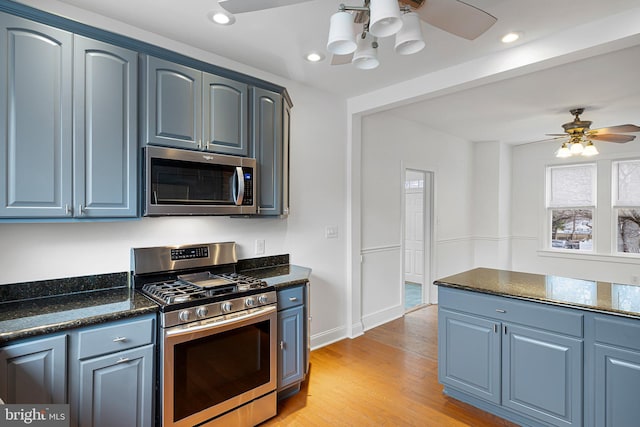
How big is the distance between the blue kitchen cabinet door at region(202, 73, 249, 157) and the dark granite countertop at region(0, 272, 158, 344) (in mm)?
1084

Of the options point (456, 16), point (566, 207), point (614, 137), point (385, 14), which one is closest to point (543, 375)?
point (456, 16)

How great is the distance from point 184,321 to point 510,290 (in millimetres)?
2041

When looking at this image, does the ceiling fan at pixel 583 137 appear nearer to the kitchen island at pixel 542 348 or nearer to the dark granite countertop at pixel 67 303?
the kitchen island at pixel 542 348

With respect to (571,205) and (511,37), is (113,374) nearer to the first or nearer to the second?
(511,37)

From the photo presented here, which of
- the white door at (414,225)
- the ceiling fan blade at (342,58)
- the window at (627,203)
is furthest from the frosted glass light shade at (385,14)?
the window at (627,203)

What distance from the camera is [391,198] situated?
14.2 feet

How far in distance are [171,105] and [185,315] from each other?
131cm

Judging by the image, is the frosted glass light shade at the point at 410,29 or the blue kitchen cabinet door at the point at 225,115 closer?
the frosted glass light shade at the point at 410,29

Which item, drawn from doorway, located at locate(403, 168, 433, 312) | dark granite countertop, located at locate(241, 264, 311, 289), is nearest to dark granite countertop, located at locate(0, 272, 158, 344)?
dark granite countertop, located at locate(241, 264, 311, 289)

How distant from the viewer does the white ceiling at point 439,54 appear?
207 cm

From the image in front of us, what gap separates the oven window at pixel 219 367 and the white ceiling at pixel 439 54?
2.01 m

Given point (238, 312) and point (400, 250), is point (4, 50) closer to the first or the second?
point (238, 312)

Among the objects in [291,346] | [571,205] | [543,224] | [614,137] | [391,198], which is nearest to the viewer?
[291,346]

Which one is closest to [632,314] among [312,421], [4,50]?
[312,421]
